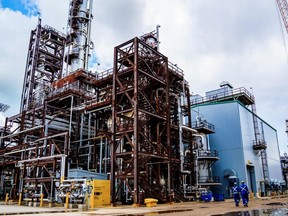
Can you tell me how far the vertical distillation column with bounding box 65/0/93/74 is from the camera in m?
46.5

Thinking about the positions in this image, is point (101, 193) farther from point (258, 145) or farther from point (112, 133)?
point (258, 145)

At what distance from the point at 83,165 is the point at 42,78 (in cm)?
2631

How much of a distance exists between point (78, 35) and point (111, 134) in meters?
28.4

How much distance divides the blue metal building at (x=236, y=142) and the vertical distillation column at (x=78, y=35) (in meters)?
20.9

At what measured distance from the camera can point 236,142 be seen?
134 feet

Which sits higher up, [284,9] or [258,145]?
[284,9]

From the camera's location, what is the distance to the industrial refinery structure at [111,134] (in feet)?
82.9

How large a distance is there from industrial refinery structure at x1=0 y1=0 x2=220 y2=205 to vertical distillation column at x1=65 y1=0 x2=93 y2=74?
17 centimetres

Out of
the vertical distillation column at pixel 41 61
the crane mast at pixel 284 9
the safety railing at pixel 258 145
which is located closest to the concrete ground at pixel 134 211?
the safety railing at pixel 258 145

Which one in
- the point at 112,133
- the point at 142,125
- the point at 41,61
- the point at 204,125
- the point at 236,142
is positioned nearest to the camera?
the point at 112,133

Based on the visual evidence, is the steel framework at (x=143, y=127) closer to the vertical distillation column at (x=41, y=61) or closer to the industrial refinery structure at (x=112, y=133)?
the industrial refinery structure at (x=112, y=133)

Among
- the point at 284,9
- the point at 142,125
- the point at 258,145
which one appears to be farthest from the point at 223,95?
the point at 142,125

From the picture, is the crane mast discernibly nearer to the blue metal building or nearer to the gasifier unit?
the blue metal building

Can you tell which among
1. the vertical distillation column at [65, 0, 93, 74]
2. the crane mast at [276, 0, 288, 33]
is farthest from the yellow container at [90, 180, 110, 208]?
the crane mast at [276, 0, 288, 33]
